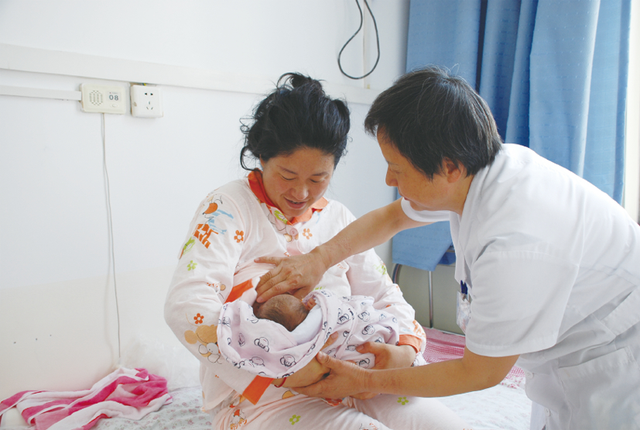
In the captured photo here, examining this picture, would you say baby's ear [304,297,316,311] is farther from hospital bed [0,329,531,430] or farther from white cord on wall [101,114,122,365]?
white cord on wall [101,114,122,365]

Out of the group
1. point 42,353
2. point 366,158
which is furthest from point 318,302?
point 366,158

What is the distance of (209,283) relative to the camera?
1102 millimetres

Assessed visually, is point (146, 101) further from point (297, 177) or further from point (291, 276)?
point (291, 276)

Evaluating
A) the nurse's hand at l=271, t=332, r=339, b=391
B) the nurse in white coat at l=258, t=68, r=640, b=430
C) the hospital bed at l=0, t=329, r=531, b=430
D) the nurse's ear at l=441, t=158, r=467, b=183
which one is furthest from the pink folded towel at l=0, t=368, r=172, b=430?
the nurse's ear at l=441, t=158, r=467, b=183

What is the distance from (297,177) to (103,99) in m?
0.89

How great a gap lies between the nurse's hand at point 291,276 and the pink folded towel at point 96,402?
0.76 metres

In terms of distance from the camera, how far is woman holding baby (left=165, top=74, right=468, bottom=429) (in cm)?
105

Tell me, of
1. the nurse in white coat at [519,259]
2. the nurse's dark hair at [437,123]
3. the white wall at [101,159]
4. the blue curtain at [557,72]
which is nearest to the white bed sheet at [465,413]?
the white wall at [101,159]

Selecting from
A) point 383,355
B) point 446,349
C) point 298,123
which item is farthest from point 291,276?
point 446,349

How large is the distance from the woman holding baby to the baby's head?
0.11 meters

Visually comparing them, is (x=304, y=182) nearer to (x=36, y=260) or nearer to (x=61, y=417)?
(x=36, y=260)

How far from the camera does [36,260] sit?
1.54 meters

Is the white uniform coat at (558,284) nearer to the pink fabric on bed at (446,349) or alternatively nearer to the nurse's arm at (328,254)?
the nurse's arm at (328,254)

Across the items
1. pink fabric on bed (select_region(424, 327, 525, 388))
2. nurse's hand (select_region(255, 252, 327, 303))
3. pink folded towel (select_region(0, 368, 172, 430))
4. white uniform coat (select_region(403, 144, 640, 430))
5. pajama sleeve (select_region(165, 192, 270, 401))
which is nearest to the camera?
white uniform coat (select_region(403, 144, 640, 430))
